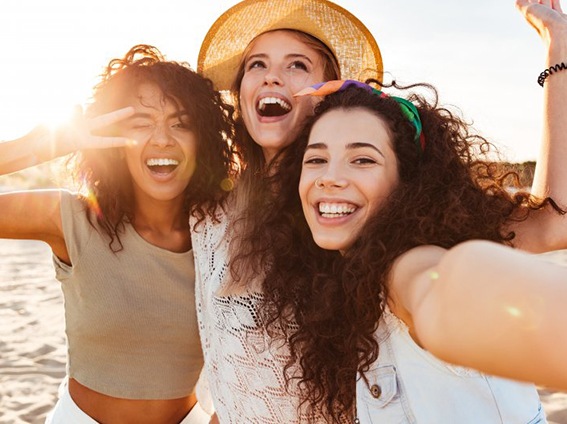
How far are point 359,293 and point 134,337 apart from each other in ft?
4.86

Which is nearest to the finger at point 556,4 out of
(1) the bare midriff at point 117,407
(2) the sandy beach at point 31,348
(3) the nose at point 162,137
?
(3) the nose at point 162,137

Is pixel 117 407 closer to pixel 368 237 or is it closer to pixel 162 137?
pixel 162 137

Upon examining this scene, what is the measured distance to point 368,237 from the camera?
1986mm

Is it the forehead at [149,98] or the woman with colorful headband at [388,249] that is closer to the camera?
the woman with colorful headband at [388,249]

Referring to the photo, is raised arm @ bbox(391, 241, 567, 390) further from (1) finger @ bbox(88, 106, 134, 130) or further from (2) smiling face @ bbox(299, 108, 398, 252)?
(1) finger @ bbox(88, 106, 134, 130)

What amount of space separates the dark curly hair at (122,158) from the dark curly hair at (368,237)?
534mm

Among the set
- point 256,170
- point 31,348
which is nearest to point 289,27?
point 256,170

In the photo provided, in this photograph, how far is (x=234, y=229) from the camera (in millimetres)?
2822

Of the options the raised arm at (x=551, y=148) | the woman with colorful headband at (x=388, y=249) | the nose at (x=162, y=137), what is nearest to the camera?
the woman with colorful headband at (x=388, y=249)

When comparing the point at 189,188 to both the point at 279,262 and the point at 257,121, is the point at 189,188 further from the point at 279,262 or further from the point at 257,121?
the point at 279,262

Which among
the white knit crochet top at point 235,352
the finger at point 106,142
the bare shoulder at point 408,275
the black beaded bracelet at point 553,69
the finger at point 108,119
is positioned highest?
the black beaded bracelet at point 553,69

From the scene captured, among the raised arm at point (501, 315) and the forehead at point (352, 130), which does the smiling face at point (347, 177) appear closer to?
the forehead at point (352, 130)

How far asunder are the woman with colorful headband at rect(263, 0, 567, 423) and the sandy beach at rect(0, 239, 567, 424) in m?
3.27

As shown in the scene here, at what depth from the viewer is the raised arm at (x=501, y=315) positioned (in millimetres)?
944
